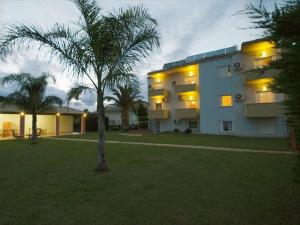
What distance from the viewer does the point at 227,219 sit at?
4.18 meters

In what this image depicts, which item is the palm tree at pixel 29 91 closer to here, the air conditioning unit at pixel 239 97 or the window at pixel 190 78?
the window at pixel 190 78

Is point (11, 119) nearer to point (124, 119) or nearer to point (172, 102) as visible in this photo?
point (124, 119)

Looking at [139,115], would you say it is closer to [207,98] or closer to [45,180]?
[207,98]

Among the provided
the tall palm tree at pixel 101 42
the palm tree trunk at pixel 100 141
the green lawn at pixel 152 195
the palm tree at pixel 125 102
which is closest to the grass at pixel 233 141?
the green lawn at pixel 152 195

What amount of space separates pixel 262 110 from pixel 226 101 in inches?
171

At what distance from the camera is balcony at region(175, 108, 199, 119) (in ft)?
92.2

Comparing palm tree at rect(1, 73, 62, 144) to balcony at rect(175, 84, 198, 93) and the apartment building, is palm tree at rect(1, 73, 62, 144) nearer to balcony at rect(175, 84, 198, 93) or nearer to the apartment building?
balcony at rect(175, 84, 198, 93)

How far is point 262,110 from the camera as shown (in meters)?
22.2

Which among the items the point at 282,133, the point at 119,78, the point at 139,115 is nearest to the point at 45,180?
the point at 119,78

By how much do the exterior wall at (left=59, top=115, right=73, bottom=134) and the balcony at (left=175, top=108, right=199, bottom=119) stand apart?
1765cm

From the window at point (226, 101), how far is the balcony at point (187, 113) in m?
3.41

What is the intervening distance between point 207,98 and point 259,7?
2433 cm

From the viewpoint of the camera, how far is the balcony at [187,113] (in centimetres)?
2809

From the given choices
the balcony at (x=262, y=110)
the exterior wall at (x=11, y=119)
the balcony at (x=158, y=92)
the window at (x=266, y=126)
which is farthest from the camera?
the balcony at (x=158, y=92)
